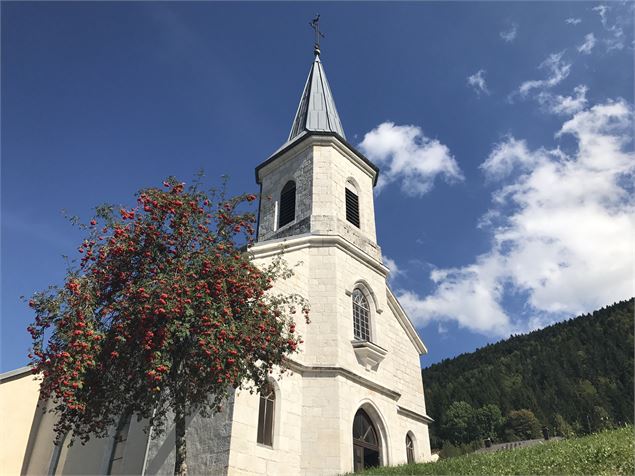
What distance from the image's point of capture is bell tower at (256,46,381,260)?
19297mm

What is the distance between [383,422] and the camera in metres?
16.2

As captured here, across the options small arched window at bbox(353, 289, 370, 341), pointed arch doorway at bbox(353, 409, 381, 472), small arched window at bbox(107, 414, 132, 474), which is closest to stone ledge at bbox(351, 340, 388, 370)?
small arched window at bbox(353, 289, 370, 341)

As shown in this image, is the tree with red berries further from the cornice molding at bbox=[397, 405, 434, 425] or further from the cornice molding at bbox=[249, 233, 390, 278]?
the cornice molding at bbox=[397, 405, 434, 425]

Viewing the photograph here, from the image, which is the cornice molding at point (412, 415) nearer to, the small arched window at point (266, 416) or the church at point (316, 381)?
the church at point (316, 381)

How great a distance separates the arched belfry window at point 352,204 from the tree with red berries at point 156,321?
9447 mm

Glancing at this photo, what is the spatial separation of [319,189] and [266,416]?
9.13 m

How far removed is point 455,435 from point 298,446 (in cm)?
7338

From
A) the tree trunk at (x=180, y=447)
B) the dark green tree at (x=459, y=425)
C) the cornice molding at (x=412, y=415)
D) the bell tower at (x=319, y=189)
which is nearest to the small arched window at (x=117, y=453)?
the tree trunk at (x=180, y=447)

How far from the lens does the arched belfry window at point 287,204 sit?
2041 centimetres

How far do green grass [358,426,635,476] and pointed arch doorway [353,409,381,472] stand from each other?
3693mm

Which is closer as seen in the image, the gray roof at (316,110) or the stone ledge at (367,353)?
the stone ledge at (367,353)

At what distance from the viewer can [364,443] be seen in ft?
51.5

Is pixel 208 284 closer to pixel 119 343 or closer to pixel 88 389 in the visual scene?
pixel 119 343

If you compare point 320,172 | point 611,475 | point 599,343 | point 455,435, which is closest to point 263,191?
point 320,172
